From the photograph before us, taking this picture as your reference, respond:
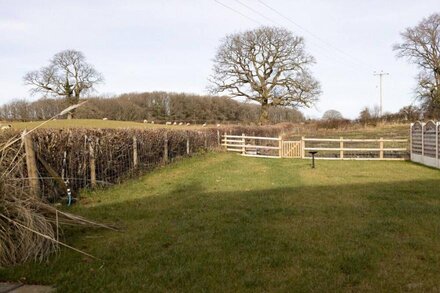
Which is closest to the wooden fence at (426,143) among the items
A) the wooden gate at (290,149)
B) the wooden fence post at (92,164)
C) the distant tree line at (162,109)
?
the wooden gate at (290,149)

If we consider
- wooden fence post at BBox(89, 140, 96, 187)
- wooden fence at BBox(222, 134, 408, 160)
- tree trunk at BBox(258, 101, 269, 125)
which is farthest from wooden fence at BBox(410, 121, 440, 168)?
tree trunk at BBox(258, 101, 269, 125)

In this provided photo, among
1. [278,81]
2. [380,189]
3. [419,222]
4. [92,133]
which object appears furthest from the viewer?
[278,81]

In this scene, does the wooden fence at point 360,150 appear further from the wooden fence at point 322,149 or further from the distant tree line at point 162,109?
the distant tree line at point 162,109

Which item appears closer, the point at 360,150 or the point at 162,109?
the point at 360,150

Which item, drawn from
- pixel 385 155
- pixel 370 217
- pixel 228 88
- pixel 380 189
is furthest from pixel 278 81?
pixel 370 217

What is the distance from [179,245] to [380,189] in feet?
21.9

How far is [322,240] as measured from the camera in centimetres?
599

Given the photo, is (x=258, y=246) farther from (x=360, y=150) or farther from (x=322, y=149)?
(x=360, y=150)

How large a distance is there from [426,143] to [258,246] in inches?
589

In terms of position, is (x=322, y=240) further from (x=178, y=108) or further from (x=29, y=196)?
(x=178, y=108)

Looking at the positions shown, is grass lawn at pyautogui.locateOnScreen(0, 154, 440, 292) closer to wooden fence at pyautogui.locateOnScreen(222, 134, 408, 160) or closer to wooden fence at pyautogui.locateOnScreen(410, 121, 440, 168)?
wooden fence at pyautogui.locateOnScreen(410, 121, 440, 168)

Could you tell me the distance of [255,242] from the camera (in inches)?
233

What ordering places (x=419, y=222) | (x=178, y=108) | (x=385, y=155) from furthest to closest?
(x=178, y=108), (x=385, y=155), (x=419, y=222)

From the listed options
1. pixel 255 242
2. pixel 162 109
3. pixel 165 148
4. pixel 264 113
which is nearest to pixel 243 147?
pixel 165 148
